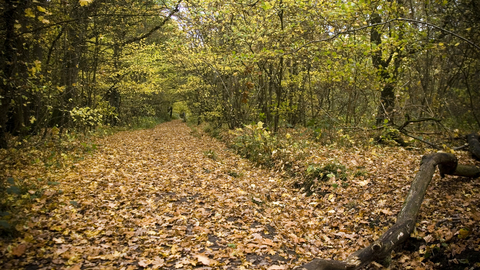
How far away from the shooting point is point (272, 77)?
15320 mm

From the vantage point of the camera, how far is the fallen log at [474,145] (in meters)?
6.37

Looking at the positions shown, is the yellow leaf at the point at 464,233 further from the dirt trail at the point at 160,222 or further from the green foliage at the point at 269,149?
the green foliage at the point at 269,149

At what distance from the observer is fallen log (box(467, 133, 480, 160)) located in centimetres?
637

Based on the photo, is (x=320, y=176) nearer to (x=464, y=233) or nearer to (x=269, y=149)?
(x=269, y=149)

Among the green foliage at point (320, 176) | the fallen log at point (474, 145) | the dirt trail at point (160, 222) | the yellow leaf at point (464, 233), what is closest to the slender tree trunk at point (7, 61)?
the dirt trail at point (160, 222)

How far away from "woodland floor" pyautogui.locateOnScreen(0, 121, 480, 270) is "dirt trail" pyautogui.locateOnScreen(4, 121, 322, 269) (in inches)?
0.7

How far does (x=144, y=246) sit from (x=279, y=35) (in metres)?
9.39

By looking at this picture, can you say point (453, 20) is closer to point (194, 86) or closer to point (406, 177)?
point (406, 177)

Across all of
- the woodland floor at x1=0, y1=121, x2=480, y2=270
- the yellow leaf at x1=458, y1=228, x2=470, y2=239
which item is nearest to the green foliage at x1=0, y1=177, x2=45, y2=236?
the woodland floor at x1=0, y1=121, x2=480, y2=270

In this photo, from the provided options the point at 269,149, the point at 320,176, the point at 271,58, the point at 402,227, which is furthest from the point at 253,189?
the point at 271,58

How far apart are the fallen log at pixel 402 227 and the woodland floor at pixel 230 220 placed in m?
0.28

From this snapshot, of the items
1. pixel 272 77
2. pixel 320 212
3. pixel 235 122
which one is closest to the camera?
pixel 320 212

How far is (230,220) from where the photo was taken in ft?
18.9

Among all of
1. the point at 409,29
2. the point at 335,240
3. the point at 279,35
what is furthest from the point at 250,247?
the point at 279,35
